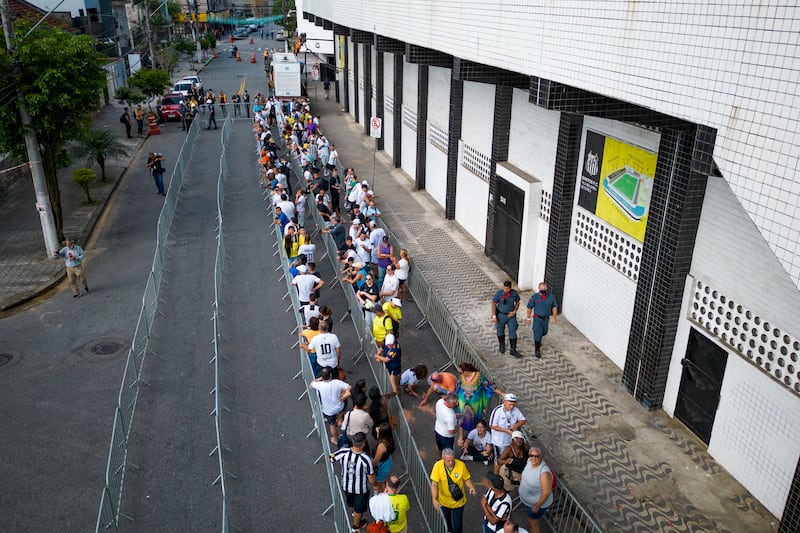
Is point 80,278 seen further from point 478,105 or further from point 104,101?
point 104,101

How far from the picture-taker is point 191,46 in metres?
63.9

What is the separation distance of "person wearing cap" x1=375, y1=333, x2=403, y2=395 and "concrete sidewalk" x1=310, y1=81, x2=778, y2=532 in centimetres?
188

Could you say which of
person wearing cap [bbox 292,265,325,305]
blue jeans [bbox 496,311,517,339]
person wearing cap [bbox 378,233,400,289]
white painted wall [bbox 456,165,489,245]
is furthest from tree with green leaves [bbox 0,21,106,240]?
blue jeans [bbox 496,311,517,339]

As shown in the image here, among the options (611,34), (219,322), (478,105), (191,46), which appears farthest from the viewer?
(191,46)

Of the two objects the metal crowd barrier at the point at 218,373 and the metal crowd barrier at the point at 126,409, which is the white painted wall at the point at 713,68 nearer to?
the metal crowd barrier at the point at 218,373

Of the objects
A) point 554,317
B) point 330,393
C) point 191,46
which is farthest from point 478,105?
point 191,46

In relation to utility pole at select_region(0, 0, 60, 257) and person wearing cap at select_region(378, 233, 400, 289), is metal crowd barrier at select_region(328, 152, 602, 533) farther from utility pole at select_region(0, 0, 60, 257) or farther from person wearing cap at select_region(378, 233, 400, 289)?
utility pole at select_region(0, 0, 60, 257)

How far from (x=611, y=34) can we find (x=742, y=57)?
217cm

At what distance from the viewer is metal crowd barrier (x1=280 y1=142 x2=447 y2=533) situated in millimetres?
8273

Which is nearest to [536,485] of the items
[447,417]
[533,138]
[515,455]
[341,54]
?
[515,455]

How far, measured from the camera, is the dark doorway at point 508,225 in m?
14.7

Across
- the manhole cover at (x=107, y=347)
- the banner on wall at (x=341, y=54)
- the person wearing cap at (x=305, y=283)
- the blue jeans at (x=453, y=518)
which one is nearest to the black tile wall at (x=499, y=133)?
the person wearing cap at (x=305, y=283)

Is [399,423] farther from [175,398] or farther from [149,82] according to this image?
[149,82]

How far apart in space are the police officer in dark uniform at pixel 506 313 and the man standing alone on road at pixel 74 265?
9.75 meters
